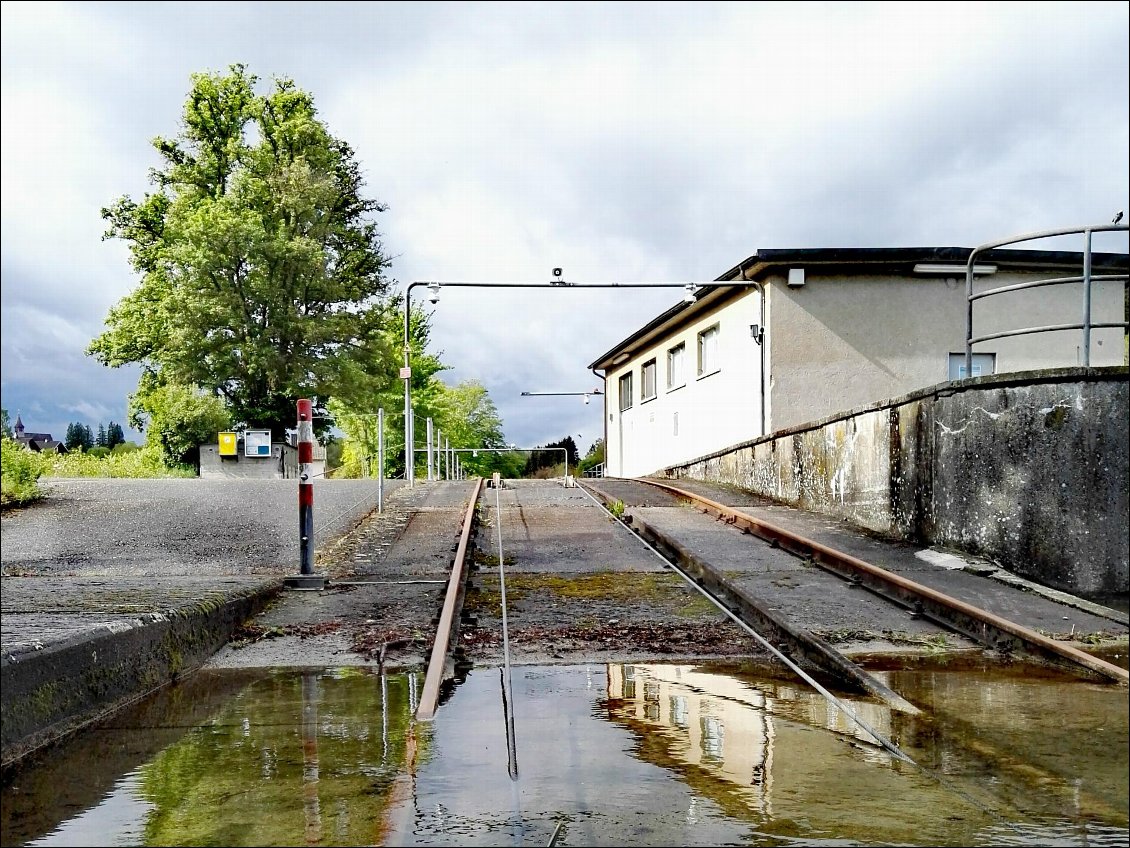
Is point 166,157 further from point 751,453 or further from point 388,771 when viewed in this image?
point 388,771

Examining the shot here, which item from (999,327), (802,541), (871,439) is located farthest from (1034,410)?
(999,327)

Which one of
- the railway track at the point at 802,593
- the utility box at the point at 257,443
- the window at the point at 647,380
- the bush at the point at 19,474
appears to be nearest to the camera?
the railway track at the point at 802,593

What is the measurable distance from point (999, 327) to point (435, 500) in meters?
12.0

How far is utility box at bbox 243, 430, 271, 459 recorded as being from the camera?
36.3 meters

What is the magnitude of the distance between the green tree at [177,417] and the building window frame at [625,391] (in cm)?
1310

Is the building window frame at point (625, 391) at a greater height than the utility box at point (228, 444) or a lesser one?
greater

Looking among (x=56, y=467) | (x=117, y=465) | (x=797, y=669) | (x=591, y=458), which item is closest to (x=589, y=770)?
(x=797, y=669)

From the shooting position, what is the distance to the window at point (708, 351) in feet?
79.6

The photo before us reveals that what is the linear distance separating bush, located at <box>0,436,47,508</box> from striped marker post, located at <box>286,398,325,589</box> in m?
4.89

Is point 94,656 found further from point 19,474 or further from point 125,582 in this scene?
point 19,474

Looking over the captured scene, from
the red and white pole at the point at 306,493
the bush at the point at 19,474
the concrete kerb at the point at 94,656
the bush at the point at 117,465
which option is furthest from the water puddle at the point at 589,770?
the bush at the point at 117,465

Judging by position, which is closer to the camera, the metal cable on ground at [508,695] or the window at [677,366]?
the metal cable on ground at [508,695]

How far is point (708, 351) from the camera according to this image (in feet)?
Result: 81.8

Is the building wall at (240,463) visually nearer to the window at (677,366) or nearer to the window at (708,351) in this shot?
the window at (677,366)
